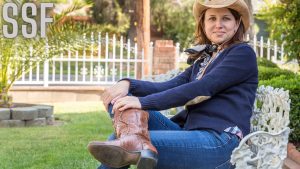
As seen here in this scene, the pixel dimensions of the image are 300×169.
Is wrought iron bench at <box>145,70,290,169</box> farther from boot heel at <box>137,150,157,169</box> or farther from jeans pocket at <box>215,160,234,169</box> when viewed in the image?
boot heel at <box>137,150,157,169</box>

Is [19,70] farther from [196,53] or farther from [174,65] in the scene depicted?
[196,53]

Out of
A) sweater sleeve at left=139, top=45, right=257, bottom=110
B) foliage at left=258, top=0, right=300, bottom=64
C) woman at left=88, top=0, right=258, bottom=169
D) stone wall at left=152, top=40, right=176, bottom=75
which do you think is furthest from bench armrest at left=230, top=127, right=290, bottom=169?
stone wall at left=152, top=40, right=176, bottom=75

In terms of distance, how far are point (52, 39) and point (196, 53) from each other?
6344mm

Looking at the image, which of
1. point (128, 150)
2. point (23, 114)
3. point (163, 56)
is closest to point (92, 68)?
point (163, 56)

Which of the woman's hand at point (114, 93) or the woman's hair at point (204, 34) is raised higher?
the woman's hair at point (204, 34)

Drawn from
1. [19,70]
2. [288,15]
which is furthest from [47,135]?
[288,15]

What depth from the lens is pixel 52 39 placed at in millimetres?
9172

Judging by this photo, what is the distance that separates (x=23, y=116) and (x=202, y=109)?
593 cm

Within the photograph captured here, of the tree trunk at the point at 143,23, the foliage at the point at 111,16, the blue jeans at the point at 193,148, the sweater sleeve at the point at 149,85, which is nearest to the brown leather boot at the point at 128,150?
the blue jeans at the point at 193,148

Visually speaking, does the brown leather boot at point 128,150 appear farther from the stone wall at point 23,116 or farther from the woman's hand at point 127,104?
the stone wall at point 23,116

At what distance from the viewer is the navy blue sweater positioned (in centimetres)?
267

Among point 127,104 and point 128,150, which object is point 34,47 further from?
point 128,150

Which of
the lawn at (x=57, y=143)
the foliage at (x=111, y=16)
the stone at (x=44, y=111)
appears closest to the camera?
the lawn at (x=57, y=143)

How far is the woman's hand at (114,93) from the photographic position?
2.89 m
